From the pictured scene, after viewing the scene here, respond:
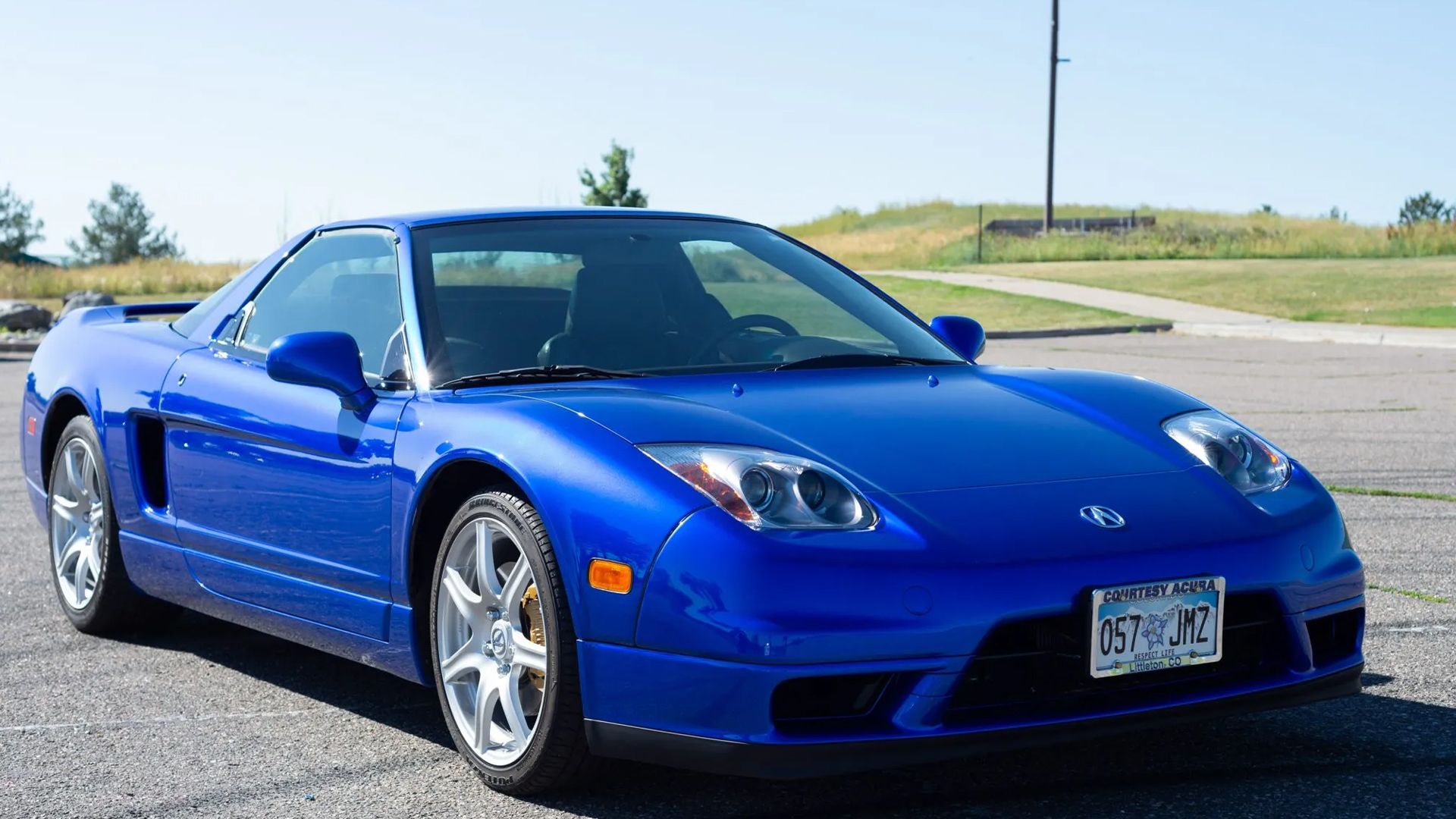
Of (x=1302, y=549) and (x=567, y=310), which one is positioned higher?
(x=567, y=310)

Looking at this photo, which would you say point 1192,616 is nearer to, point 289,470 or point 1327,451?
point 289,470

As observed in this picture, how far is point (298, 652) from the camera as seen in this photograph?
512 cm

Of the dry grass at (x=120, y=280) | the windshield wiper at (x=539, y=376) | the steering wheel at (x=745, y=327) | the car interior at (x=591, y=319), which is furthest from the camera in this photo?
the dry grass at (x=120, y=280)

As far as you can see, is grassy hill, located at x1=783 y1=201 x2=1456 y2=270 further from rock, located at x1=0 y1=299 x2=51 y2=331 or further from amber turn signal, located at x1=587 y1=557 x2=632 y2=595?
amber turn signal, located at x1=587 y1=557 x2=632 y2=595

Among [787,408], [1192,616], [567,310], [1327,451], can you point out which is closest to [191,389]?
[567,310]

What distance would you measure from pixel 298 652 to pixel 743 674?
247cm

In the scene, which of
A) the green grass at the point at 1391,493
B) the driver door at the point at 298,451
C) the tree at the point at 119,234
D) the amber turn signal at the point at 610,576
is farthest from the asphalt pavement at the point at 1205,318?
the tree at the point at 119,234

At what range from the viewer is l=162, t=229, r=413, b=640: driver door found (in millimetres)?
3943

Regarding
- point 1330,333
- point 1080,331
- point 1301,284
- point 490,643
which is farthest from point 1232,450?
point 1301,284

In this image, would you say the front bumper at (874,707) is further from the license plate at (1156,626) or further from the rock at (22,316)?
the rock at (22,316)

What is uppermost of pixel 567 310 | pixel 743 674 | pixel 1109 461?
pixel 567 310

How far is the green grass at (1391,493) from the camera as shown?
7330 mm

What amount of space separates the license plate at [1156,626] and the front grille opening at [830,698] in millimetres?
425

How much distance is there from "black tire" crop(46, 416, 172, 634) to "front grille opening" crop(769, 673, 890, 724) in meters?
2.81
